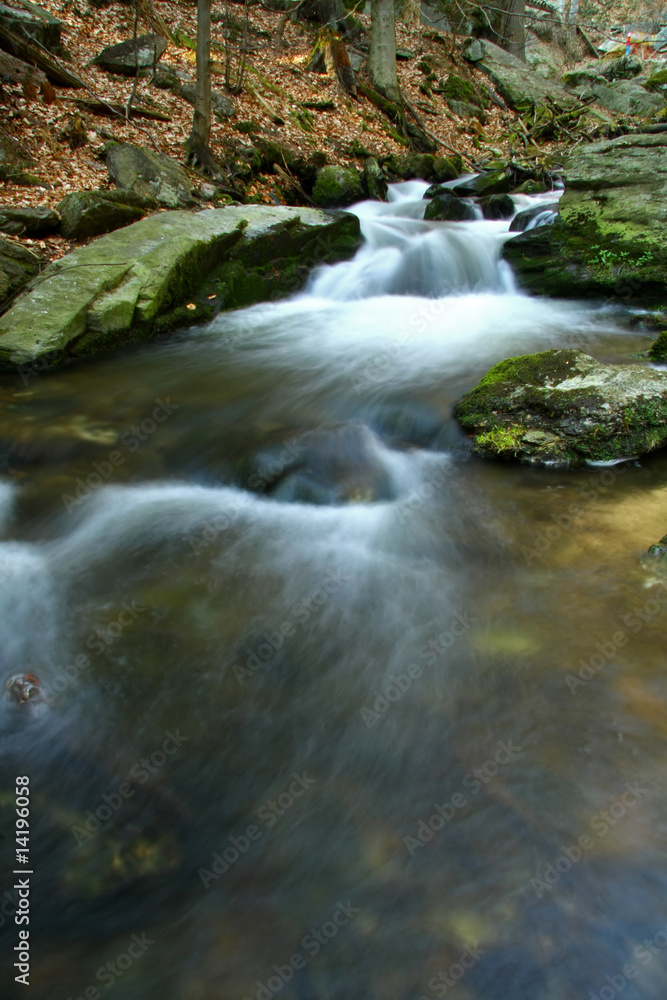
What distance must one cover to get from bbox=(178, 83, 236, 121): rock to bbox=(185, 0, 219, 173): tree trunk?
5.32ft

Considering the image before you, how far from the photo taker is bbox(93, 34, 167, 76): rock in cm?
1123

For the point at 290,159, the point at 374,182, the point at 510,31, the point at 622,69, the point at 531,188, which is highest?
the point at 510,31

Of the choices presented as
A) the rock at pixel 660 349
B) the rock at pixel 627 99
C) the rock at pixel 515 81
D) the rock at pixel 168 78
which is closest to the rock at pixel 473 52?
the rock at pixel 515 81

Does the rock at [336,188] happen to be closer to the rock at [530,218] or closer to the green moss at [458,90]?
the rock at [530,218]

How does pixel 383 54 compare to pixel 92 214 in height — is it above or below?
above

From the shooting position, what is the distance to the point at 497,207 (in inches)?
464

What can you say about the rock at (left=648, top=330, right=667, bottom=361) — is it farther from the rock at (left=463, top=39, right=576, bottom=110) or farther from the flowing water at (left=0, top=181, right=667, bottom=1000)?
the rock at (left=463, top=39, right=576, bottom=110)

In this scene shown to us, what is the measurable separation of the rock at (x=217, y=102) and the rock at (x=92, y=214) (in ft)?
15.8

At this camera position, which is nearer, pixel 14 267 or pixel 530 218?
pixel 14 267

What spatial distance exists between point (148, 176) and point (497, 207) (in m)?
6.65

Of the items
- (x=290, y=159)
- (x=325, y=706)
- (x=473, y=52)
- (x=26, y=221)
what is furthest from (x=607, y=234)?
(x=473, y=52)

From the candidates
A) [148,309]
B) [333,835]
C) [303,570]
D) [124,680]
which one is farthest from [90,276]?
[333,835]

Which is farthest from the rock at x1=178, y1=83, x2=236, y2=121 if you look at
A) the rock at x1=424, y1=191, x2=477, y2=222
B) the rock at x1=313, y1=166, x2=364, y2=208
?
the rock at x1=424, y1=191, x2=477, y2=222

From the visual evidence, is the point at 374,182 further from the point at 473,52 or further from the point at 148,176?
the point at 473,52
